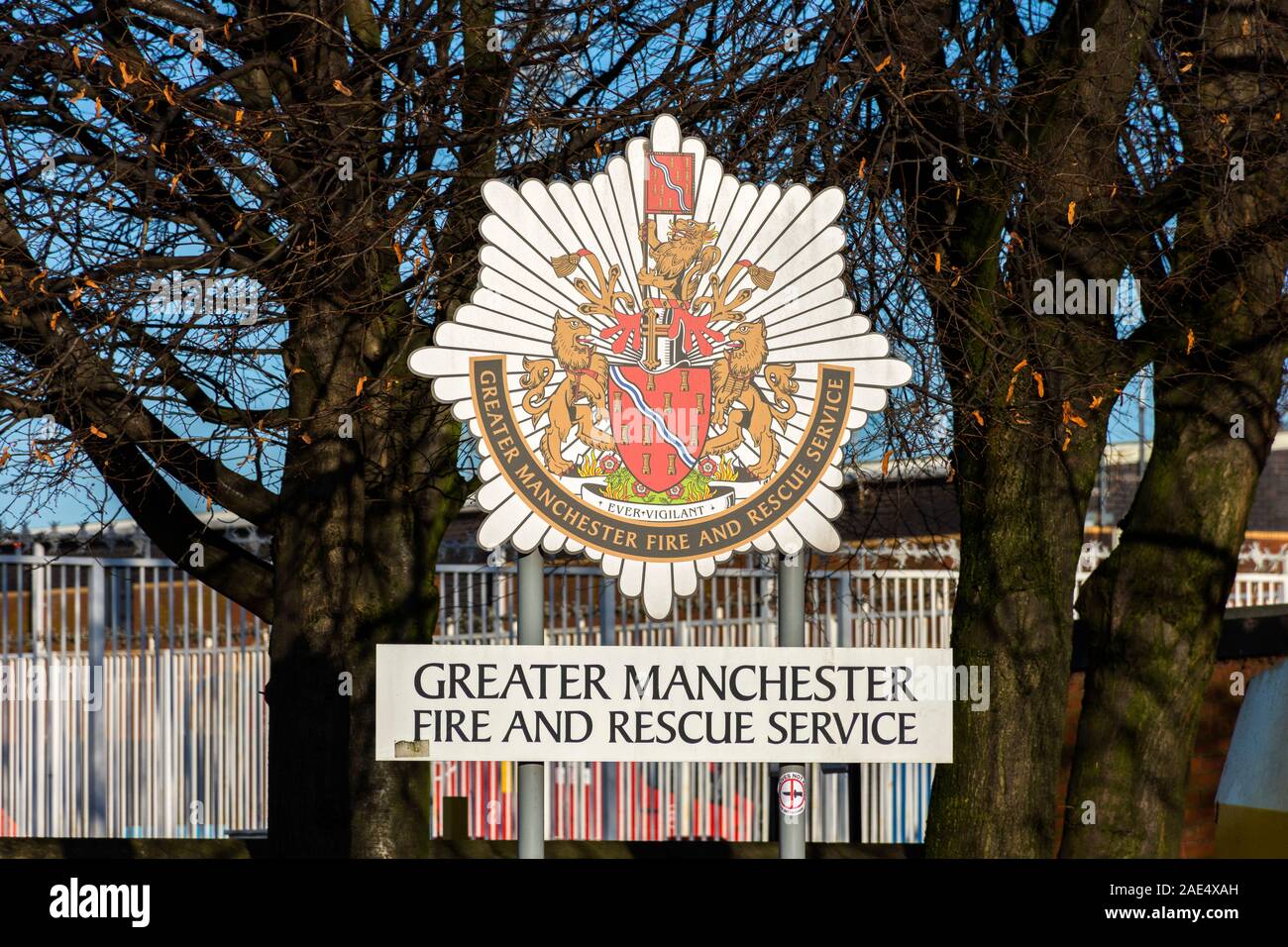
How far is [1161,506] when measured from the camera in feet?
27.0

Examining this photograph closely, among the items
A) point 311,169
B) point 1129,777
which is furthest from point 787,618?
point 311,169

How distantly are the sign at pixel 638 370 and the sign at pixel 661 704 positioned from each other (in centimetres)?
37

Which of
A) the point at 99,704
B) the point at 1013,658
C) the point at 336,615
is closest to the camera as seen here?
the point at 1013,658

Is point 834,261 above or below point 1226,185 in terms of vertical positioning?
below

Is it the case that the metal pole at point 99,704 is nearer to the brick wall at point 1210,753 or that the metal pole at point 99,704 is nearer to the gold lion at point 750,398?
the gold lion at point 750,398

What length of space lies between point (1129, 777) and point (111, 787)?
6.33 m

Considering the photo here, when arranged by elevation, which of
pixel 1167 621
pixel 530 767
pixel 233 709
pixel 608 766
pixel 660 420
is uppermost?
pixel 660 420

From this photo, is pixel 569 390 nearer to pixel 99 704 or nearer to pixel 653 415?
pixel 653 415

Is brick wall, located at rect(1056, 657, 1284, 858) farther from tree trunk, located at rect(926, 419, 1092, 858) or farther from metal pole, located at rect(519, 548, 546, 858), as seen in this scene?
metal pole, located at rect(519, 548, 546, 858)

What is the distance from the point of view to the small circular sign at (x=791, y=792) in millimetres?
6723

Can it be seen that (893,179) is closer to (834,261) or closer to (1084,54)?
(1084,54)

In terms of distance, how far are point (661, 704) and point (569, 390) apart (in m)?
1.25

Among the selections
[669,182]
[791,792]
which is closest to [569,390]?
[669,182]

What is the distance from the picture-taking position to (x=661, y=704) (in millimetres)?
6477
